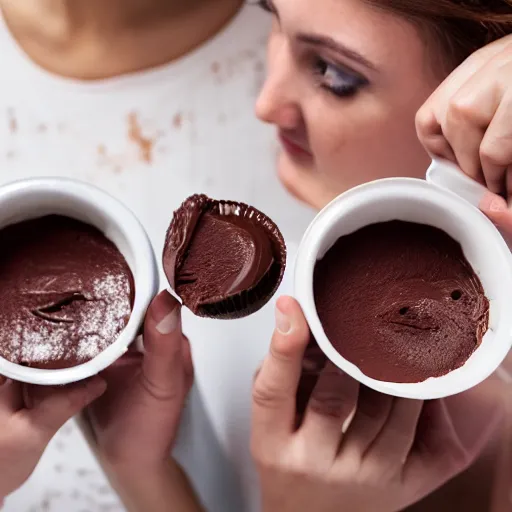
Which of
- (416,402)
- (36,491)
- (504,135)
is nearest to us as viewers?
(504,135)

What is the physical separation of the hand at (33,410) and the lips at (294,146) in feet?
1.17

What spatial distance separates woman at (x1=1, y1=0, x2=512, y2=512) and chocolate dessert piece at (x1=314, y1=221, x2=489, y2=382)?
47 millimetres

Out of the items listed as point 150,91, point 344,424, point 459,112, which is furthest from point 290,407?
point 150,91

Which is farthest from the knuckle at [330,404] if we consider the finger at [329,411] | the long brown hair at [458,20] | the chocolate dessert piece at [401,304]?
the long brown hair at [458,20]

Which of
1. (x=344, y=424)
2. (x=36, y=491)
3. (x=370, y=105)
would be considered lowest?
(x=36, y=491)

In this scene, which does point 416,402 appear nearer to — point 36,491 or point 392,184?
point 392,184

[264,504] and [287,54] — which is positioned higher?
[287,54]

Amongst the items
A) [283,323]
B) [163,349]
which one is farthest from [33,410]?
[283,323]

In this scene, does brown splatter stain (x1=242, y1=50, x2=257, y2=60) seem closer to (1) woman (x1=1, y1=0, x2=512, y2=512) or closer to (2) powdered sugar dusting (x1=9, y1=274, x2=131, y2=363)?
(1) woman (x1=1, y1=0, x2=512, y2=512)

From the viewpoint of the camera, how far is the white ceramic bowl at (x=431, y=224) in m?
0.44

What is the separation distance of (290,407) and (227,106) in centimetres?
44

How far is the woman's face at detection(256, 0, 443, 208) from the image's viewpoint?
59 cm

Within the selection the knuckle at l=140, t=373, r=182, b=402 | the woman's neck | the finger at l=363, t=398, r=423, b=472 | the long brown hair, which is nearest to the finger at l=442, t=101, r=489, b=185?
the long brown hair

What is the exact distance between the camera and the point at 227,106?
2.70 feet
